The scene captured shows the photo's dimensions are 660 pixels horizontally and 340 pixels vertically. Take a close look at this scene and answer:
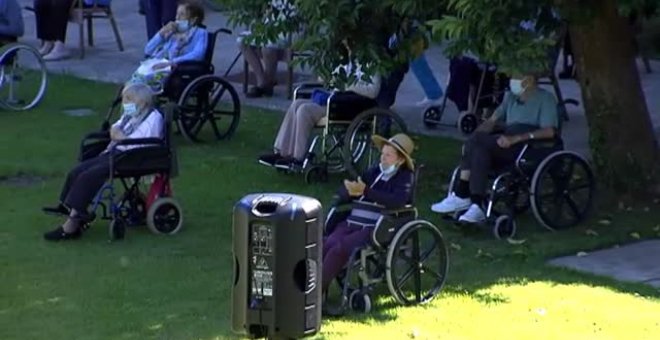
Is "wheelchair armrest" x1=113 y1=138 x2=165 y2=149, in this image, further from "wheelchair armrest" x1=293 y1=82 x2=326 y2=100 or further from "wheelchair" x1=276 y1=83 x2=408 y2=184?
"wheelchair armrest" x1=293 y1=82 x2=326 y2=100

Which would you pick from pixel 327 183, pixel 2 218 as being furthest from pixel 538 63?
pixel 2 218

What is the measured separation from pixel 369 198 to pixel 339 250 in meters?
0.41

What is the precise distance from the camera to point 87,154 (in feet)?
33.6

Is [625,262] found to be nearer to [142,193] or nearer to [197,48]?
[142,193]

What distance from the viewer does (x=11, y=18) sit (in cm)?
1506

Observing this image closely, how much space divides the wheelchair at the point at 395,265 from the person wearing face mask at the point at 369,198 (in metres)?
0.04

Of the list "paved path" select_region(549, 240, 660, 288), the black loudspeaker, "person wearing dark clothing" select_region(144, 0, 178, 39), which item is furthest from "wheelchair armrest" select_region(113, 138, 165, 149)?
"person wearing dark clothing" select_region(144, 0, 178, 39)

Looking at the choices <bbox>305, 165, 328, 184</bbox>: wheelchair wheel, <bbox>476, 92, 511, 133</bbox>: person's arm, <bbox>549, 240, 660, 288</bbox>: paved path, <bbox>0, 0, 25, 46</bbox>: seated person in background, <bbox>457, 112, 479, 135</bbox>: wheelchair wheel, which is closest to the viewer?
<bbox>549, 240, 660, 288</bbox>: paved path

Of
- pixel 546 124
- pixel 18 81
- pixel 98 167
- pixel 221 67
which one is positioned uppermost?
pixel 546 124

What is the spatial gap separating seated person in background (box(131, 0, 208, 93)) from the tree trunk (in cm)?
394

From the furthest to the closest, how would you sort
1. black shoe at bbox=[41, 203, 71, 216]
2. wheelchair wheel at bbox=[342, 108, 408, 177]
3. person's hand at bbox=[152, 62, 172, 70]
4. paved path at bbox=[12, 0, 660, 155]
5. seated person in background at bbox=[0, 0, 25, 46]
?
seated person in background at bbox=[0, 0, 25, 46] < paved path at bbox=[12, 0, 660, 155] < person's hand at bbox=[152, 62, 172, 70] < wheelchair wheel at bbox=[342, 108, 408, 177] < black shoe at bbox=[41, 203, 71, 216]

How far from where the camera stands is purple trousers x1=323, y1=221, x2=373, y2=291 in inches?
314

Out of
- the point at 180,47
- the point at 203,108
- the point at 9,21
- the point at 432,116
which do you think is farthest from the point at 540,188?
the point at 9,21

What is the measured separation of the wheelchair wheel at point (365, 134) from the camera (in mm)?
11359
